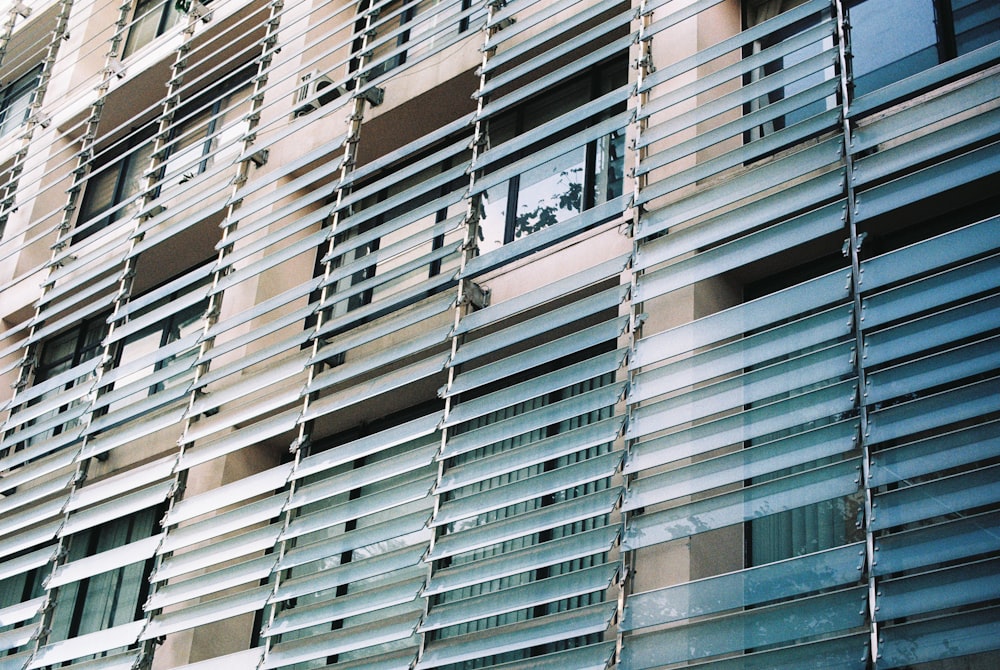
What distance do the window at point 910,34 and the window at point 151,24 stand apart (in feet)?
39.0

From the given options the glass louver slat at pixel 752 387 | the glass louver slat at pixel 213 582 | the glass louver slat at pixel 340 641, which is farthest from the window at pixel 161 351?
the glass louver slat at pixel 752 387

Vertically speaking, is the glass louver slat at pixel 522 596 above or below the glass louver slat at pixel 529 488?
below

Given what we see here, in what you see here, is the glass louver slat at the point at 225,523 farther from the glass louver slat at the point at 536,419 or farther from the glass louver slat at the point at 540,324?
the glass louver slat at the point at 540,324

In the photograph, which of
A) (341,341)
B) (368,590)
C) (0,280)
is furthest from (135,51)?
(368,590)

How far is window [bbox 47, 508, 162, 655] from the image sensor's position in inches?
524

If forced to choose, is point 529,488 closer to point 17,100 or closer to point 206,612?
point 206,612

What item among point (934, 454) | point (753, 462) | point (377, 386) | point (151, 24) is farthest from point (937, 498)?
point (151, 24)

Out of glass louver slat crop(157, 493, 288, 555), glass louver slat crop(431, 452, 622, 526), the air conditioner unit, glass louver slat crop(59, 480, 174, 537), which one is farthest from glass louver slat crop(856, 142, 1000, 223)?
glass louver slat crop(59, 480, 174, 537)

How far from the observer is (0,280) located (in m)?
18.3

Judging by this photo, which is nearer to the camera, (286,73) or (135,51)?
(286,73)

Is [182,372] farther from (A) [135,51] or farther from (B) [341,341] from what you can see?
(A) [135,51]

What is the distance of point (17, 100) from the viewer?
2258 centimetres

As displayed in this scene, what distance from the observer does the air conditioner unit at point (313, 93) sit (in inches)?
553

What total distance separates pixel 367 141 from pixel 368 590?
5.57 m
